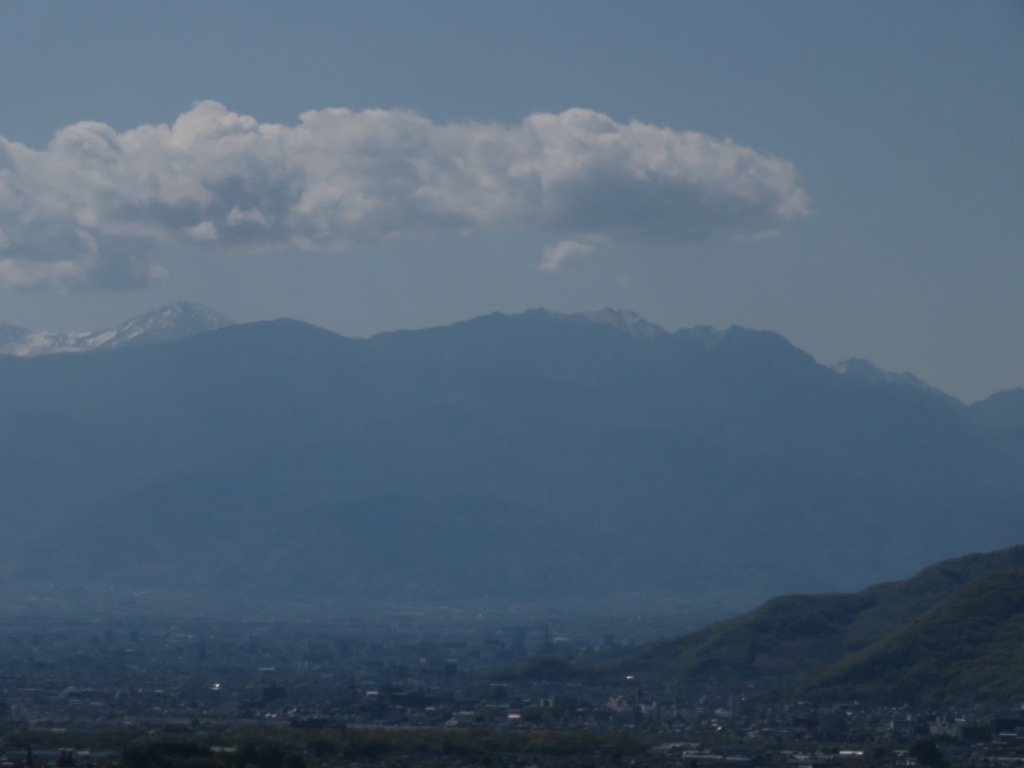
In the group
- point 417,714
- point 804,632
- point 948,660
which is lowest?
point 417,714

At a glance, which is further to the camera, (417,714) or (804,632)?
(804,632)

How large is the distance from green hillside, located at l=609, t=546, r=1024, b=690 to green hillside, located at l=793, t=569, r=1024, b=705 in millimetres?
2530

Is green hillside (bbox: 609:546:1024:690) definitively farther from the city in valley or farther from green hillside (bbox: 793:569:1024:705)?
the city in valley

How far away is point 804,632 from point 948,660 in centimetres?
1760

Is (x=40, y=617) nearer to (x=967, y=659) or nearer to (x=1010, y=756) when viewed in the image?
(x=967, y=659)

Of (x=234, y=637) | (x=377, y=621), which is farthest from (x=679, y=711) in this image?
(x=377, y=621)

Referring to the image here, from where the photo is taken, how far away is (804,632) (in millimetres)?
97500

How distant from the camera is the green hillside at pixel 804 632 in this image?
92062 mm

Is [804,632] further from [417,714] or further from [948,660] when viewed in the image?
[417,714]

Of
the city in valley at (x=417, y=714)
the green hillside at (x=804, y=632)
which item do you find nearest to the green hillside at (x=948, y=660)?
the city in valley at (x=417, y=714)

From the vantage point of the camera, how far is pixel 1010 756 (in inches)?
2263

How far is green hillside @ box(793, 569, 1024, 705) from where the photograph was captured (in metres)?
76.9

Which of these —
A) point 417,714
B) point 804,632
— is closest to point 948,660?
point 804,632

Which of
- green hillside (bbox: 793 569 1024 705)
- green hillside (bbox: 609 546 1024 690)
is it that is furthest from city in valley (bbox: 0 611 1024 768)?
green hillside (bbox: 609 546 1024 690)
